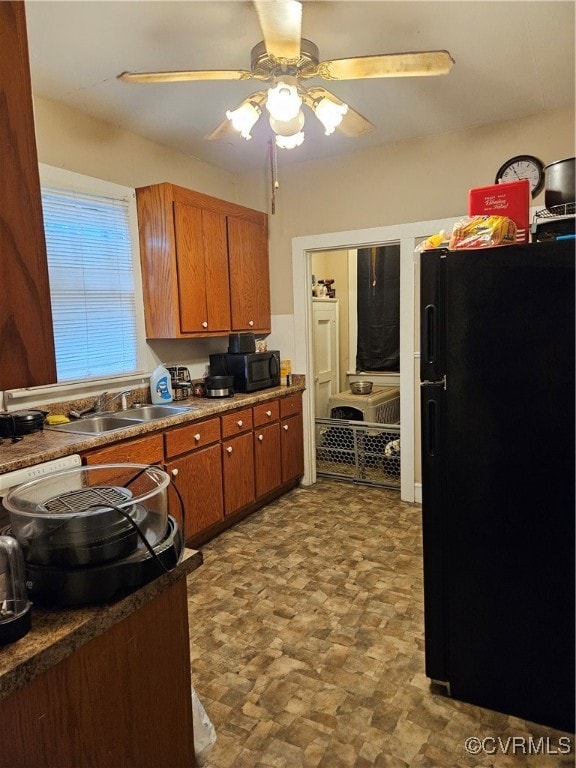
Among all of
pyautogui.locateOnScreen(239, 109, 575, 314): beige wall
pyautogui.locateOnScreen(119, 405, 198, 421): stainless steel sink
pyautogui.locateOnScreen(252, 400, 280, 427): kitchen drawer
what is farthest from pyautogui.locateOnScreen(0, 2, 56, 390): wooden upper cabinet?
pyautogui.locateOnScreen(239, 109, 575, 314): beige wall

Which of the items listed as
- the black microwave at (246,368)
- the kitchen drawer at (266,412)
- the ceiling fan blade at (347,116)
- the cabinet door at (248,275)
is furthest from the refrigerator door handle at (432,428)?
the cabinet door at (248,275)

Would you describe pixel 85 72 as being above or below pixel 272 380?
above

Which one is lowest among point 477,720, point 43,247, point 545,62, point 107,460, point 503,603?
point 477,720

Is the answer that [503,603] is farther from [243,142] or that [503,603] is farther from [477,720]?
[243,142]

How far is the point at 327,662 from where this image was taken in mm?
2027

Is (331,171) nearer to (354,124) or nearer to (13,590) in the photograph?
(354,124)

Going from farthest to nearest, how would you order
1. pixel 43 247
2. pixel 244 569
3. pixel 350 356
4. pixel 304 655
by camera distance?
1. pixel 350 356
2. pixel 244 569
3. pixel 304 655
4. pixel 43 247

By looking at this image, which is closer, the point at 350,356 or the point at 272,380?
the point at 272,380

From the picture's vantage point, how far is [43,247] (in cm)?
81

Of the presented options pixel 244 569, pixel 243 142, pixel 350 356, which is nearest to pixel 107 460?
pixel 244 569

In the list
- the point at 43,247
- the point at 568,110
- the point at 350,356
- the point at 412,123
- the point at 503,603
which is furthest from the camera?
the point at 350,356

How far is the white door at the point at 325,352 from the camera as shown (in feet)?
16.0

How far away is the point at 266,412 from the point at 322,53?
2.27 m

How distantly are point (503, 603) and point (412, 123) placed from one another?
2932 millimetres
